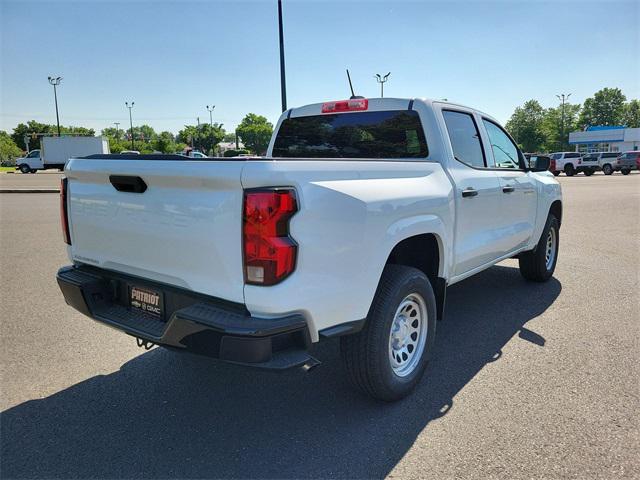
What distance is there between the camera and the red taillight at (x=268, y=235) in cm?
229

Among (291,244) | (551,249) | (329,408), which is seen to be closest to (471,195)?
(329,408)

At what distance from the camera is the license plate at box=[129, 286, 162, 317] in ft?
9.07

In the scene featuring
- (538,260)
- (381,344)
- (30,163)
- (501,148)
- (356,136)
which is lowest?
(538,260)

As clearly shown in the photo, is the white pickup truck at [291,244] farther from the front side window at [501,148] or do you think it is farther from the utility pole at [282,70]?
the utility pole at [282,70]

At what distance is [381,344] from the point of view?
2.88 metres

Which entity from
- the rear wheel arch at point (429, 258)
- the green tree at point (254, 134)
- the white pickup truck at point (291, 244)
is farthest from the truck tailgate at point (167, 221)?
the green tree at point (254, 134)

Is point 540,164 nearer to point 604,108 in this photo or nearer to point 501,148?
point 501,148

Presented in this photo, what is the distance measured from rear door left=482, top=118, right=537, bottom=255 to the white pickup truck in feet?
1.83

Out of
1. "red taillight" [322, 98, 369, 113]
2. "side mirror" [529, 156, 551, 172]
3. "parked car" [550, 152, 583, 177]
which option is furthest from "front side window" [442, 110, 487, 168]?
"parked car" [550, 152, 583, 177]

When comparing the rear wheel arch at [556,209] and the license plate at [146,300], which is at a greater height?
the rear wheel arch at [556,209]

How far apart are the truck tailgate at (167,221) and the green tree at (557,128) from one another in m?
96.3

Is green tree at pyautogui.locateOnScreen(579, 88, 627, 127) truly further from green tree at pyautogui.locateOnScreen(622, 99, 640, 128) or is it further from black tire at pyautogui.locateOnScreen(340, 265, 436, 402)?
black tire at pyautogui.locateOnScreen(340, 265, 436, 402)

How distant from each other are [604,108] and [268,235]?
13594 cm

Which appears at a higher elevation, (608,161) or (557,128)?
(557,128)
